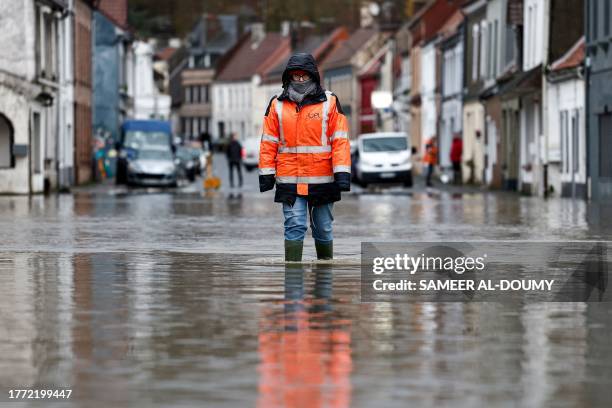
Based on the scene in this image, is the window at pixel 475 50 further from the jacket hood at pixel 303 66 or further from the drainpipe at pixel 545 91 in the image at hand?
the jacket hood at pixel 303 66

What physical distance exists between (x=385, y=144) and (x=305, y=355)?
180 ft

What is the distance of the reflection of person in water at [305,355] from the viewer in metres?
8.56

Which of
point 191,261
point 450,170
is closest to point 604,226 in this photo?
point 191,261

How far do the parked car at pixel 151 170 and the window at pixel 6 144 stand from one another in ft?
39.1

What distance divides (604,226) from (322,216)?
11.6 meters

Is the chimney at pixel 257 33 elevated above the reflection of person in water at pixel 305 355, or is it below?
above

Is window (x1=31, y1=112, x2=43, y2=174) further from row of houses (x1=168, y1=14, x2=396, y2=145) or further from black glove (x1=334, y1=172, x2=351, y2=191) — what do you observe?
row of houses (x1=168, y1=14, x2=396, y2=145)

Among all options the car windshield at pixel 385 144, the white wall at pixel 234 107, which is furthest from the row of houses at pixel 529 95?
the white wall at pixel 234 107

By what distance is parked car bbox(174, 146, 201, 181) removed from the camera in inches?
2932

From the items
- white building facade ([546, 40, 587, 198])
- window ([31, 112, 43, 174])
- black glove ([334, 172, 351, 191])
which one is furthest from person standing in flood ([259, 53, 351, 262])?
window ([31, 112, 43, 174])

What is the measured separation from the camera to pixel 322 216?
690 inches

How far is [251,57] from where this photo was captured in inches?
7308

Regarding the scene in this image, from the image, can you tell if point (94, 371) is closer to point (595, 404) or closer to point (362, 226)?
point (595, 404)

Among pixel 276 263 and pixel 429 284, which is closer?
pixel 429 284
